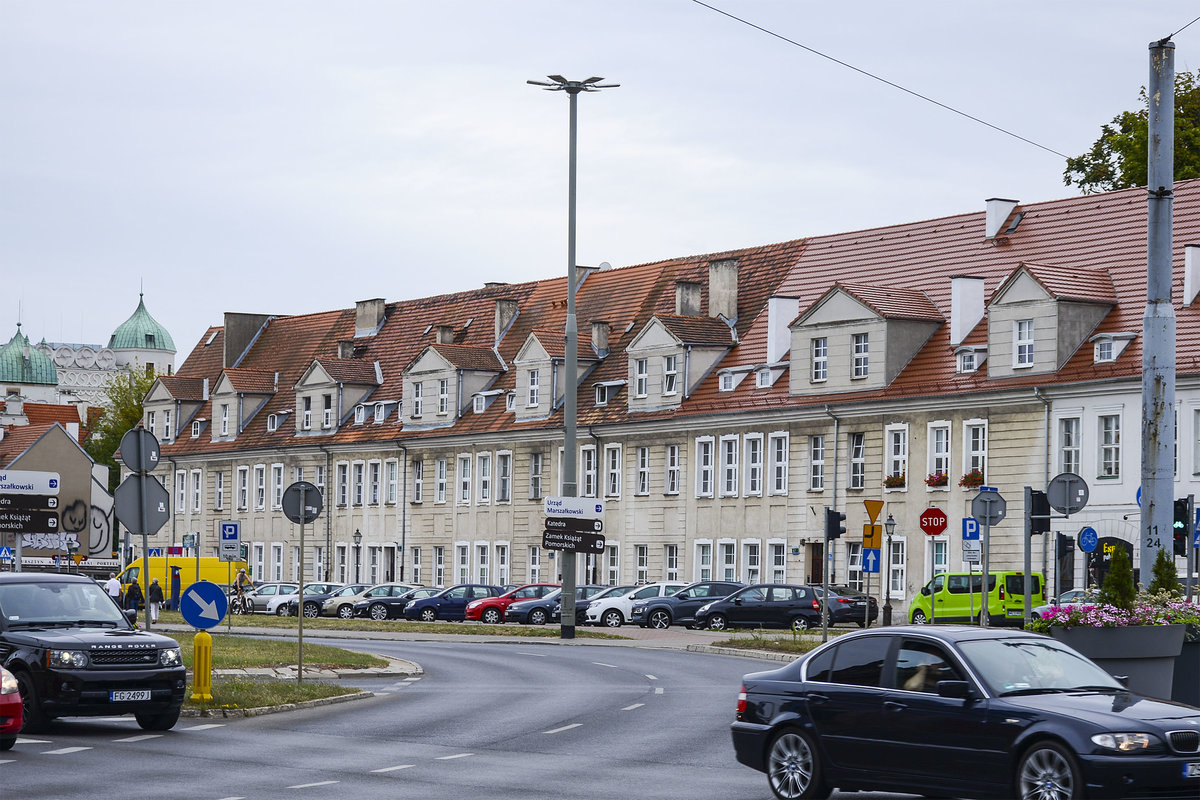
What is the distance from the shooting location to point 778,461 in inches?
2411

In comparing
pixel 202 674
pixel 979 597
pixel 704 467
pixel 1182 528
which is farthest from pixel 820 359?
pixel 202 674

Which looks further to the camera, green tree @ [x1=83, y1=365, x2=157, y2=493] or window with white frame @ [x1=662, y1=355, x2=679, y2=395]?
green tree @ [x1=83, y1=365, x2=157, y2=493]

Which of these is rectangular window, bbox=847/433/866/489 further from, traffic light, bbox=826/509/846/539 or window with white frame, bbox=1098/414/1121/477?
traffic light, bbox=826/509/846/539

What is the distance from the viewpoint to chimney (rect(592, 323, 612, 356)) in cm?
7138

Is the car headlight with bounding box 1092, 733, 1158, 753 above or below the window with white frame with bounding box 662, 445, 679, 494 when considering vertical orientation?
below

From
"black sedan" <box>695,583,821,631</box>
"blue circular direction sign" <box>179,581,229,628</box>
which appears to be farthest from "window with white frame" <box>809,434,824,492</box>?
"blue circular direction sign" <box>179,581,229,628</box>

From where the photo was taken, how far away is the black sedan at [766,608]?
2062 inches

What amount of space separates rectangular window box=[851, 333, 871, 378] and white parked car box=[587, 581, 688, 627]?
8.47 meters

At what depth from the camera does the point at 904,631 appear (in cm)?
1580

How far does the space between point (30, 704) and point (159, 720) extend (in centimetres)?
154

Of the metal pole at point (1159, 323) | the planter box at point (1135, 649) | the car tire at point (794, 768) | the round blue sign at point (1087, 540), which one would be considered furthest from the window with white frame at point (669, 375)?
the car tire at point (794, 768)

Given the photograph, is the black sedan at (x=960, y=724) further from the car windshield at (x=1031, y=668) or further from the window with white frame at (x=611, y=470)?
the window with white frame at (x=611, y=470)

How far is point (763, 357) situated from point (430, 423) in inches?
690

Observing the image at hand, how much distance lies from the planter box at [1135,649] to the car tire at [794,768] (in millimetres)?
4055
